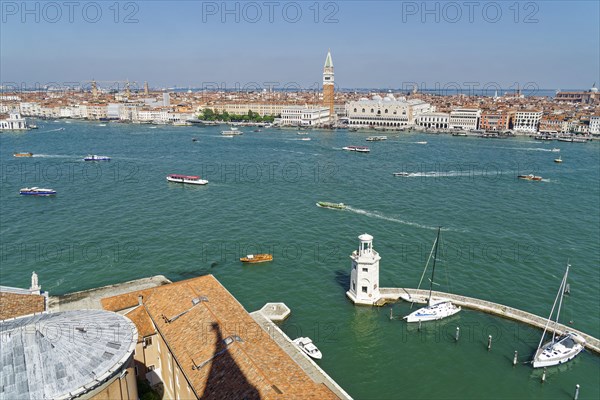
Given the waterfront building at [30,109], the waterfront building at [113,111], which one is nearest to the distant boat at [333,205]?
the waterfront building at [113,111]

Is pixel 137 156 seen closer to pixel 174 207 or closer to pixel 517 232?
pixel 174 207

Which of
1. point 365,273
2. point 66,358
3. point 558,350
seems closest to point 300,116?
point 365,273

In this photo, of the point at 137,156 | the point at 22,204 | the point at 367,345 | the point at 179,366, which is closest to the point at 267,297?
the point at 367,345

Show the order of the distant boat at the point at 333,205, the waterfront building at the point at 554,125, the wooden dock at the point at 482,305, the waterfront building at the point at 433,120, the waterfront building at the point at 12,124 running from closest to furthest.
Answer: the wooden dock at the point at 482,305 → the distant boat at the point at 333,205 → the waterfront building at the point at 554,125 → the waterfront building at the point at 12,124 → the waterfront building at the point at 433,120

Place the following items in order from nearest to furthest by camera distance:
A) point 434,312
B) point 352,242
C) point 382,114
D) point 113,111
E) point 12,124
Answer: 1. point 434,312
2. point 352,242
3. point 12,124
4. point 382,114
5. point 113,111

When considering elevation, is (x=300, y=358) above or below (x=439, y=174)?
below

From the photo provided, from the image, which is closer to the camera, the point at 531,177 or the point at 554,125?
the point at 531,177

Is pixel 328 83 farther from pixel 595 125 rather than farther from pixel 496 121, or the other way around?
pixel 595 125

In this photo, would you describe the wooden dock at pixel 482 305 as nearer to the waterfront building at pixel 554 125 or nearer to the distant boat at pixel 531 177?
the distant boat at pixel 531 177

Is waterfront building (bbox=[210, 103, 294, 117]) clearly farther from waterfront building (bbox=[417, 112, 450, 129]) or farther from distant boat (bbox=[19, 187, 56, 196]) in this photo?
distant boat (bbox=[19, 187, 56, 196])
